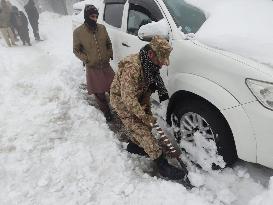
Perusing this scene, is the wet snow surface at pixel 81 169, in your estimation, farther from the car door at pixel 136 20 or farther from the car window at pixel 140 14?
the car window at pixel 140 14

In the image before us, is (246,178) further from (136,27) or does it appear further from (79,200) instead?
(136,27)

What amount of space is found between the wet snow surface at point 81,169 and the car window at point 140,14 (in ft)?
3.68

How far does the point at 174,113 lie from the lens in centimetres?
421

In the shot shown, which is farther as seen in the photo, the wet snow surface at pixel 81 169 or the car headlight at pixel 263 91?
the wet snow surface at pixel 81 169

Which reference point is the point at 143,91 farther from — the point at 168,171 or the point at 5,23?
the point at 5,23

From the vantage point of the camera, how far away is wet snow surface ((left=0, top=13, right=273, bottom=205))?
371 centimetres

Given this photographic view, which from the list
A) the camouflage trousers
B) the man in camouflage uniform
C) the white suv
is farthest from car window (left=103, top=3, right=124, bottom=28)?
the camouflage trousers

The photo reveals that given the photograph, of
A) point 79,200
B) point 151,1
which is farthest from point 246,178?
point 151,1

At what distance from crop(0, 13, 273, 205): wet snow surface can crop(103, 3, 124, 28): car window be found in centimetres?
133

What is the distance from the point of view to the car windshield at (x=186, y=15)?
415 cm

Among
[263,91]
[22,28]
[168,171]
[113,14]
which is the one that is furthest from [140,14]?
[22,28]

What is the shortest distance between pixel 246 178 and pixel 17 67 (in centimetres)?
635

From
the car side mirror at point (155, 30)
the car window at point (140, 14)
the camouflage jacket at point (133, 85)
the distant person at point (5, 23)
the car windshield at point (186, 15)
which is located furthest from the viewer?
the distant person at point (5, 23)

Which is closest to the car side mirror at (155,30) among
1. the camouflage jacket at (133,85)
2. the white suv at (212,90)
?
the white suv at (212,90)
